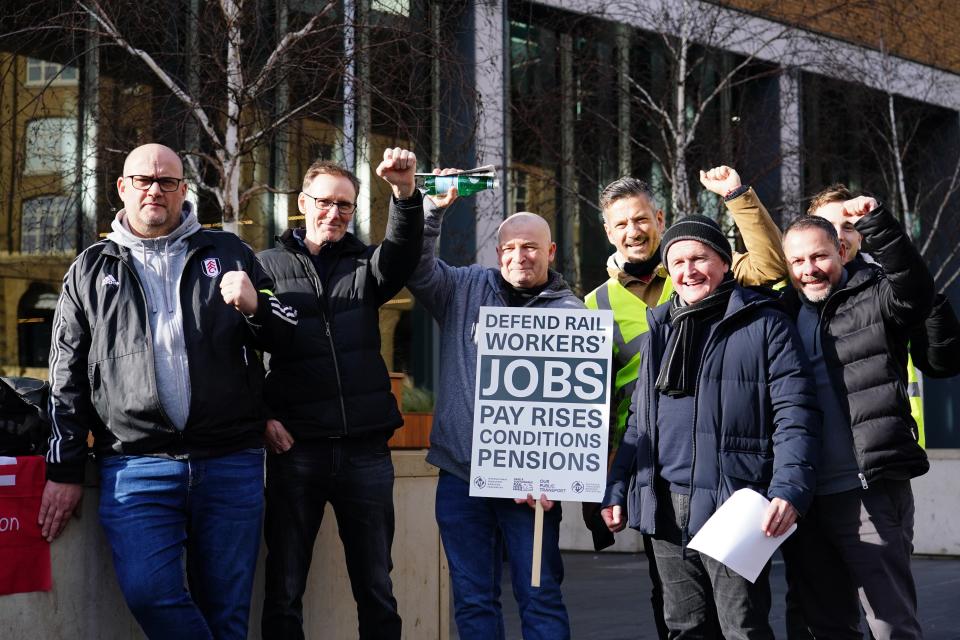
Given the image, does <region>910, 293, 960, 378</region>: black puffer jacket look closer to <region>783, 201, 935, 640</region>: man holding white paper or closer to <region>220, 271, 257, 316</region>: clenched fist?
<region>783, 201, 935, 640</region>: man holding white paper

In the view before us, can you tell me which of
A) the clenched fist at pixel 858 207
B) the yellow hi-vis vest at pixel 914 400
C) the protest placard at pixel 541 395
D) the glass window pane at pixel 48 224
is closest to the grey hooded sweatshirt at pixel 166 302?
the protest placard at pixel 541 395

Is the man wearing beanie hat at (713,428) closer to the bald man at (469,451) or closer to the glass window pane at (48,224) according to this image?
the bald man at (469,451)

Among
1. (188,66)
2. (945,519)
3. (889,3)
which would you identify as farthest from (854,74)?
(188,66)

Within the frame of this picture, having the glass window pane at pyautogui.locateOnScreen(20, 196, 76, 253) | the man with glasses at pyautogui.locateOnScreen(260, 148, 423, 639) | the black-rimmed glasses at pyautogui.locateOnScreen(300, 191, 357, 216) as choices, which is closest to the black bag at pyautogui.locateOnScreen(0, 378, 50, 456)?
the man with glasses at pyautogui.locateOnScreen(260, 148, 423, 639)

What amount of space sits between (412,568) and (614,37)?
831 centimetres

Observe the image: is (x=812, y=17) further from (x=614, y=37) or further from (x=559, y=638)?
(x=559, y=638)

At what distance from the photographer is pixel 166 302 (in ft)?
15.4

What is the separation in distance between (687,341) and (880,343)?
0.77 m

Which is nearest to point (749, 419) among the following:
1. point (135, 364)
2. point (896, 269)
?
point (896, 269)

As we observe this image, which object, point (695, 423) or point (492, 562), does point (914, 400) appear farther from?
point (492, 562)

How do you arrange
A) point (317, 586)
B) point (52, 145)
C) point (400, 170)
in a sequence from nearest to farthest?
1. point (400, 170)
2. point (317, 586)
3. point (52, 145)

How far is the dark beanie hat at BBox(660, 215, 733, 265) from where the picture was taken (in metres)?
4.73

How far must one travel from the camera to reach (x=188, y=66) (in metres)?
8.20

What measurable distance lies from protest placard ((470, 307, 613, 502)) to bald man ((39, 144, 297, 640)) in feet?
2.71
